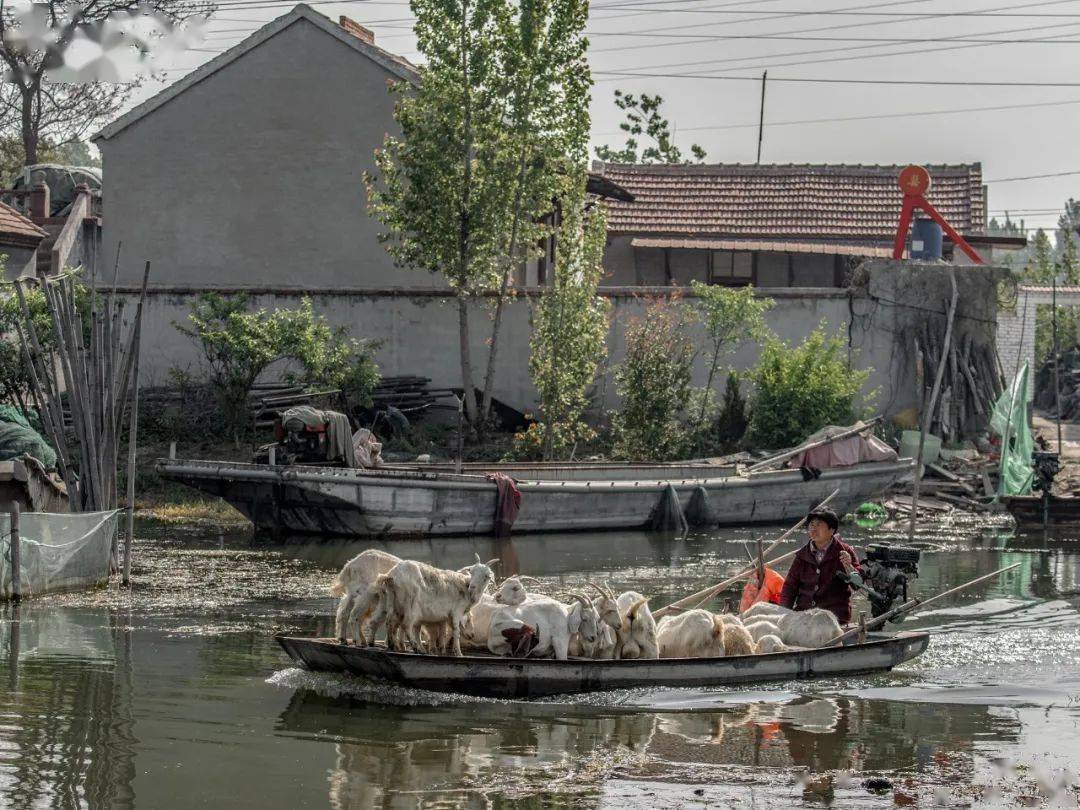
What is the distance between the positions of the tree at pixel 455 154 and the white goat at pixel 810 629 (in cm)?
1874

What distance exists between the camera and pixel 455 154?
3266 centimetres

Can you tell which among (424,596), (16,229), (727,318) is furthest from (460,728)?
(16,229)

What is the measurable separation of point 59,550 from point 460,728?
7285mm

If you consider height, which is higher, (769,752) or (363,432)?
(363,432)

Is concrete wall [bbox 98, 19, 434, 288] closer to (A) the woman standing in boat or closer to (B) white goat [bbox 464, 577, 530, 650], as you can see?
(A) the woman standing in boat

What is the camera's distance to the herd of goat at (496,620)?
13781 millimetres

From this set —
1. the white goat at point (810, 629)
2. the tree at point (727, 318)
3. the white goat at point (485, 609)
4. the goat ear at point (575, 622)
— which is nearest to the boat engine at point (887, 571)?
the white goat at point (810, 629)

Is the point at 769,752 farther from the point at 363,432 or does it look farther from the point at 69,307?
the point at 363,432

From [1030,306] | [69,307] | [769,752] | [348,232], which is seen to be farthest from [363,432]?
[1030,306]

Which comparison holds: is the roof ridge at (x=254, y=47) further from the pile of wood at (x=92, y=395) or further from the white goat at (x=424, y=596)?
the white goat at (x=424, y=596)

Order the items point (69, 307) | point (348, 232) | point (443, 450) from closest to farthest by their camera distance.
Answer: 1. point (69, 307)
2. point (443, 450)
3. point (348, 232)

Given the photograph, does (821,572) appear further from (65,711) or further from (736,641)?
(65,711)

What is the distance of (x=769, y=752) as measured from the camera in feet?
40.1

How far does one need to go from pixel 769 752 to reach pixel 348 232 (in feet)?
86.3
